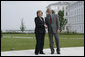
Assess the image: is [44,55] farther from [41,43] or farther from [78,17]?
[78,17]

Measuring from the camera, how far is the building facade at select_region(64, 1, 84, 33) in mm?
57053

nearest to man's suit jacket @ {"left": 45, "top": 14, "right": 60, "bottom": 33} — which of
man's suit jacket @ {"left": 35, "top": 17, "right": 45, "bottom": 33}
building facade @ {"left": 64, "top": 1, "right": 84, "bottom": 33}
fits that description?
man's suit jacket @ {"left": 35, "top": 17, "right": 45, "bottom": 33}

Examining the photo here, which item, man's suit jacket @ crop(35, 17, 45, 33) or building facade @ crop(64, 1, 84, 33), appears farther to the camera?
building facade @ crop(64, 1, 84, 33)

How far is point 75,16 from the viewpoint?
197 ft

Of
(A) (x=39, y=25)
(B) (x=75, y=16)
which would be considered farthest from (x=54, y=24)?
(B) (x=75, y=16)

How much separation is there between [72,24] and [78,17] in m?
2.75

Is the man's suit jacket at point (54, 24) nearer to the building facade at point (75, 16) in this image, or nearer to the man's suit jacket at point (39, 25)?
the man's suit jacket at point (39, 25)

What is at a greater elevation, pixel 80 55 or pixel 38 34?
pixel 38 34

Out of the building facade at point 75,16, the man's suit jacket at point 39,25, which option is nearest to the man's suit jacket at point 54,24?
the man's suit jacket at point 39,25

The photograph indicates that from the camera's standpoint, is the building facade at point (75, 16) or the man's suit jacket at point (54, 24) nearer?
the man's suit jacket at point (54, 24)

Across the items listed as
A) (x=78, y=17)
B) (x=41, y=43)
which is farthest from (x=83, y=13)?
(x=41, y=43)

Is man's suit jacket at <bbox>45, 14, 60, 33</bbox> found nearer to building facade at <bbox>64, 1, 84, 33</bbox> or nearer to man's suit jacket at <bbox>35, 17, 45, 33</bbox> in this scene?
man's suit jacket at <bbox>35, 17, 45, 33</bbox>

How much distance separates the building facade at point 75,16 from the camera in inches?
2246

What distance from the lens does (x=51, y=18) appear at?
7.44 meters
